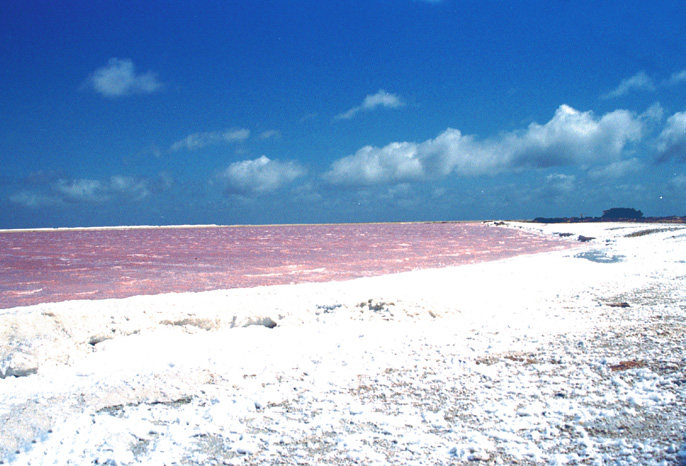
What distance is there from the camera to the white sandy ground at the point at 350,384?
3.35 meters

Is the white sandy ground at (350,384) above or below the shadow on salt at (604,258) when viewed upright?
below

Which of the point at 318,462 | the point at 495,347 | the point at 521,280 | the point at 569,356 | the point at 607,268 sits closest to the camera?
the point at 318,462

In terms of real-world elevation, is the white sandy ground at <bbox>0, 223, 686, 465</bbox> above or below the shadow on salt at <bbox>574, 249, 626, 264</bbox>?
below

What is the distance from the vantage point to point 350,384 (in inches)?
180

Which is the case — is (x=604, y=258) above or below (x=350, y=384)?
above

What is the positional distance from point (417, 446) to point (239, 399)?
1771 millimetres

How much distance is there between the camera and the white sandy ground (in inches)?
132

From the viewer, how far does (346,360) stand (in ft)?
17.4

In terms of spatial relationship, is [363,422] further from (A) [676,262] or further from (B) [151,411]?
(A) [676,262]

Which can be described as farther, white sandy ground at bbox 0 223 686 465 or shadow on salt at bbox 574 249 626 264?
shadow on salt at bbox 574 249 626 264

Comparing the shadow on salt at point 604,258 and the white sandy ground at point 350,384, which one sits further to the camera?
the shadow on salt at point 604,258

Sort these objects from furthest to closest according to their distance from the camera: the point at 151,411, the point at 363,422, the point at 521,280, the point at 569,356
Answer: the point at 521,280, the point at 569,356, the point at 151,411, the point at 363,422

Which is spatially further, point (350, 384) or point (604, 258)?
point (604, 258)

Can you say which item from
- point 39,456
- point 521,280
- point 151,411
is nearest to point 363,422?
point 151,411
